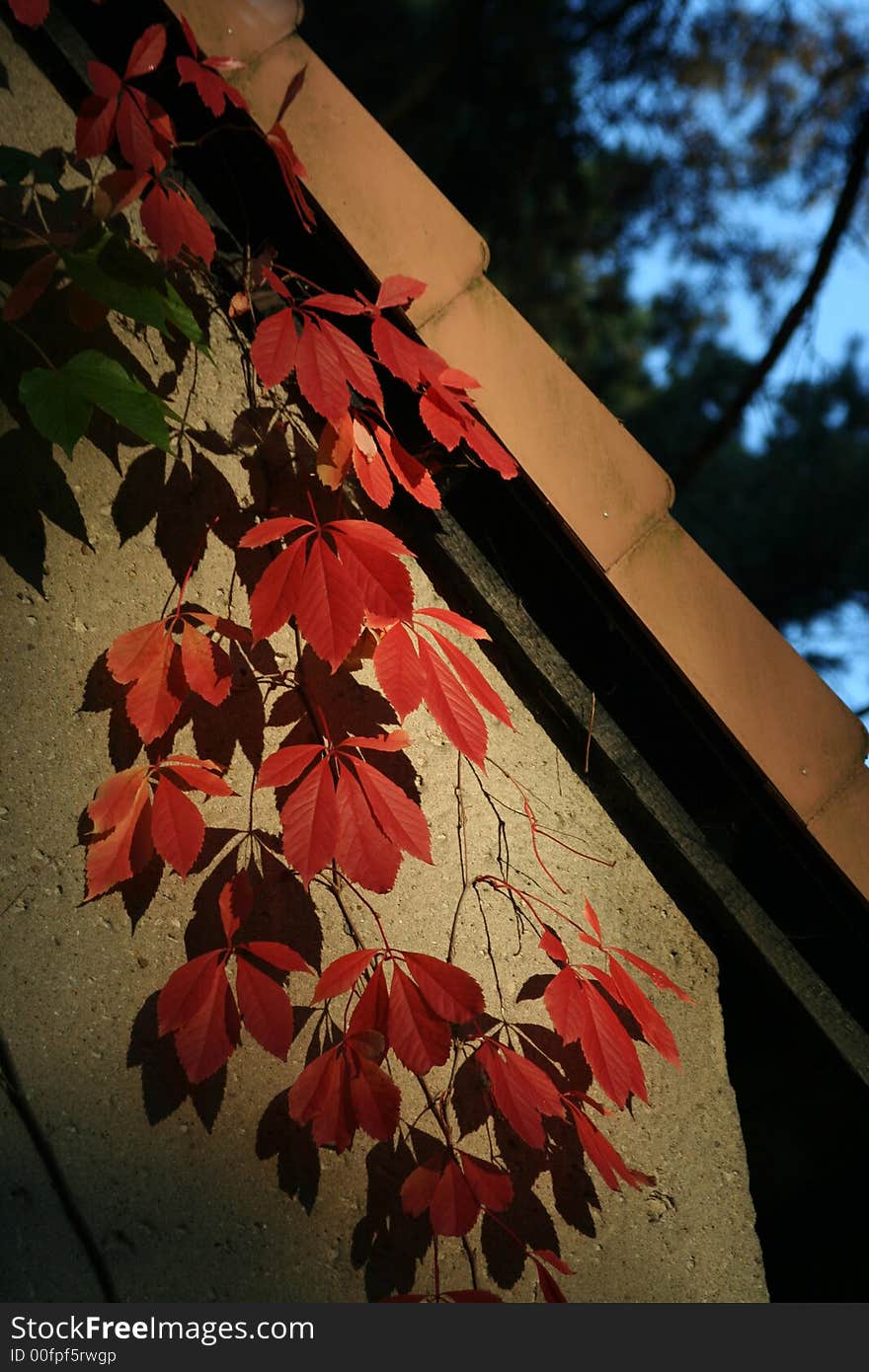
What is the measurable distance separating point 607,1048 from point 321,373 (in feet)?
2.99

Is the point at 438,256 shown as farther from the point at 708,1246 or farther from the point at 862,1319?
the point at 862,1319

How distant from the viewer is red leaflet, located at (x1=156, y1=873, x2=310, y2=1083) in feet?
3.24

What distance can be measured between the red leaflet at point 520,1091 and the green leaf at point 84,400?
0.84m

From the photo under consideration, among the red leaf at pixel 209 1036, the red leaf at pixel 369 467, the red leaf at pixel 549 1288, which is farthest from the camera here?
the red leaf at pixel 369 467

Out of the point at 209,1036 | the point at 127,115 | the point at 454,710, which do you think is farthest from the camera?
the point at 127,115

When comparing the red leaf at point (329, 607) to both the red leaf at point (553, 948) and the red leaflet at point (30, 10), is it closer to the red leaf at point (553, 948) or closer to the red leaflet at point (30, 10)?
Result: the red leaf at point (553, 948)

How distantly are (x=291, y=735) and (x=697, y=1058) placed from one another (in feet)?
2.44

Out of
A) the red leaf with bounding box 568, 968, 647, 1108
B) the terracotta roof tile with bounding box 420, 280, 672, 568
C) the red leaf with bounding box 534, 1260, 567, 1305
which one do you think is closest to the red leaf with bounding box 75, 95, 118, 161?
the terracotta roof tile with bounding box 420, 280, 672, 568

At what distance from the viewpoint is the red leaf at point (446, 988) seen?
104 centimetres

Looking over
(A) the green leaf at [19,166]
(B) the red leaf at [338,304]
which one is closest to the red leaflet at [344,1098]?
(B) the red leaf at [338,304]

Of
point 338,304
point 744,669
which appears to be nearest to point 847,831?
point 744,669

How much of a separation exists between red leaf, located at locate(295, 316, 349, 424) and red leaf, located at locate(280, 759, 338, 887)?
1.50 feet

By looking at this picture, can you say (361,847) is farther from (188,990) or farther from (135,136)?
(135,136)

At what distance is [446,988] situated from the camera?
3.49 feet
